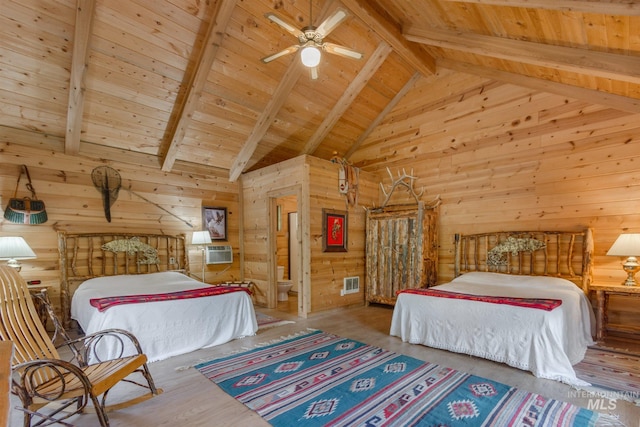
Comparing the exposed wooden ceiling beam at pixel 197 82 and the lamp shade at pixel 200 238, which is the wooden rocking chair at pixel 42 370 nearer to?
the lamp shade at pixel 200 238

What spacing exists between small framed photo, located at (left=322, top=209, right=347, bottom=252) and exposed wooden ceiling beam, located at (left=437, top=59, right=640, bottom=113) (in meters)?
2.99

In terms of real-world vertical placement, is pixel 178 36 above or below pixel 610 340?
above

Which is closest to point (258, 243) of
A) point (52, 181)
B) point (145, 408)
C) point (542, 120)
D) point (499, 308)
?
point (52, 181)

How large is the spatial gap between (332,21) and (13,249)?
4.28 meters

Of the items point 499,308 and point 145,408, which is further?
point 499,308

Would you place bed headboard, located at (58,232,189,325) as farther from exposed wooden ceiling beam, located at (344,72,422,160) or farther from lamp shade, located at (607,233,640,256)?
lamp shade, located at (607,233,640,256)

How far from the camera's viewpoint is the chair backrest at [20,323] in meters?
2.01

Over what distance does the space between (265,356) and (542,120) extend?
15.7 ft

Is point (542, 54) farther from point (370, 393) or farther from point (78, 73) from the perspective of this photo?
point (78, 73)

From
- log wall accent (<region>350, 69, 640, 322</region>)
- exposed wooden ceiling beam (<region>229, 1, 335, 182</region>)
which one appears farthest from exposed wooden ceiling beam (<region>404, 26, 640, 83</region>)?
exposed wooden ceiling beam (<region>229, 1, 335, 182</region>)

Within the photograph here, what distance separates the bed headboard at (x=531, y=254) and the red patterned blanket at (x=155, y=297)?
347 cm

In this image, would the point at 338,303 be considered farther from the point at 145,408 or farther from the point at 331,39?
the point at 331,39

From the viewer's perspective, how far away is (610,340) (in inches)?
144

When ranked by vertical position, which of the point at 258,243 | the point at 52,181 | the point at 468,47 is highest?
the point at 468,47
